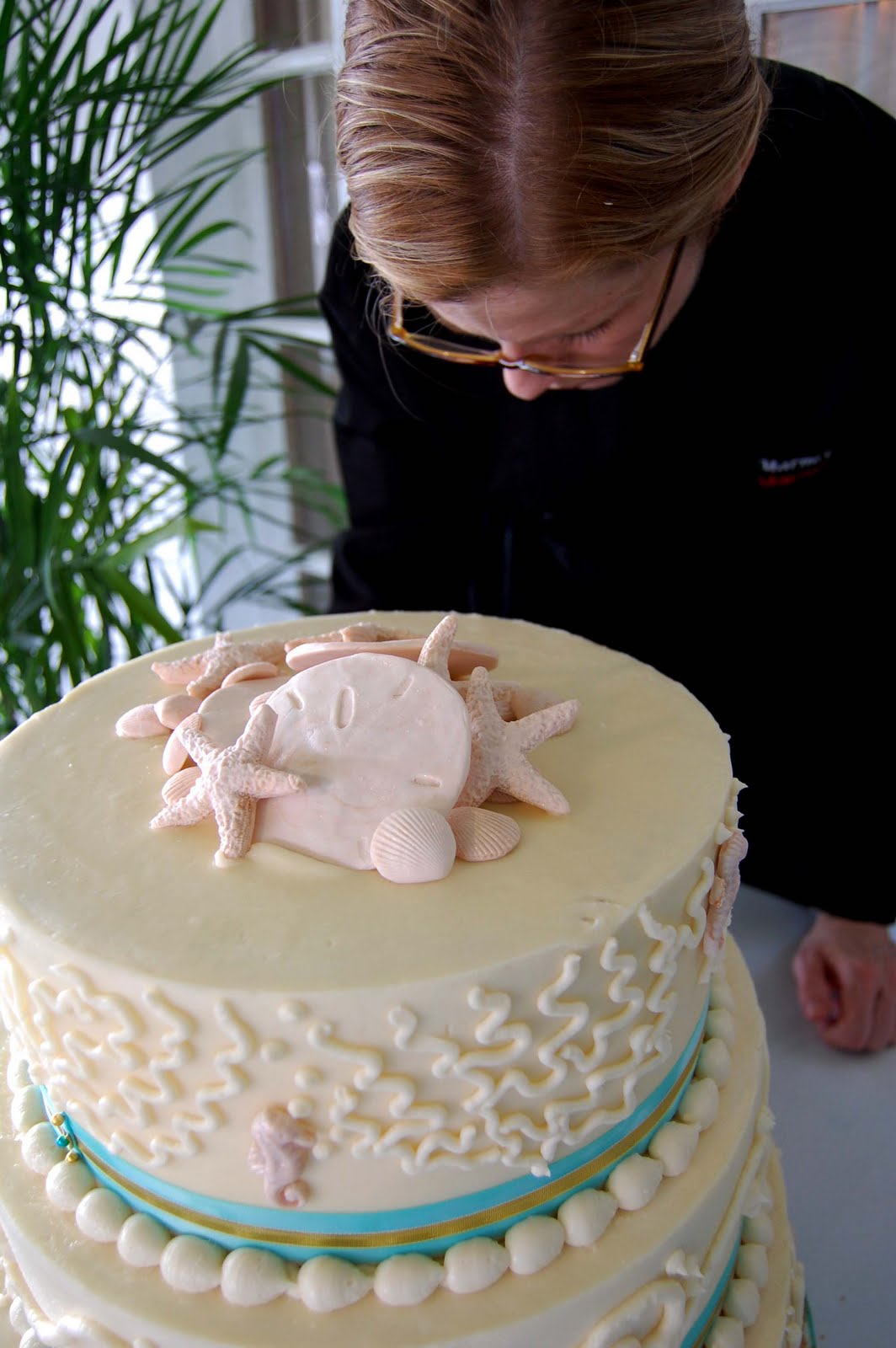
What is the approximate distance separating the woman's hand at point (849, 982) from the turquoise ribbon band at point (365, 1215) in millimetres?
588

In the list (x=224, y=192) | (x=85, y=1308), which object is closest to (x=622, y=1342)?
(x=85, y=1308)

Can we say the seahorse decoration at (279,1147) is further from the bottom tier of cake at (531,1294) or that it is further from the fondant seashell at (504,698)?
the fondant seashell at (504,698)

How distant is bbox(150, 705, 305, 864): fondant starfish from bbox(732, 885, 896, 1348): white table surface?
0.76 metres

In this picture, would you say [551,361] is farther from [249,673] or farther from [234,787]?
[234,787]

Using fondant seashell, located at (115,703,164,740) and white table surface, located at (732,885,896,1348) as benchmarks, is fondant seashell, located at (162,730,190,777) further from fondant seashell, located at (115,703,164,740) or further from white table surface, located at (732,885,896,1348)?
white table surface, located at (732,885,896,1348)

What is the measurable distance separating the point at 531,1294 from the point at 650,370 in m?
0.88

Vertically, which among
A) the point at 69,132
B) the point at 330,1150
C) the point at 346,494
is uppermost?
the point at 69,132

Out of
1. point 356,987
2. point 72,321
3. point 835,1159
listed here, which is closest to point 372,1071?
point 356,987

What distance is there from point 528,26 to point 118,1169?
31.4 inches

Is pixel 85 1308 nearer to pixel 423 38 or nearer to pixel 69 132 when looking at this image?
pixel 423 38

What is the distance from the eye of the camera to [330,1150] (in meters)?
0.65

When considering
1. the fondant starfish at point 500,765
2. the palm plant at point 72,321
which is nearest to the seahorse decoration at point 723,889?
the fondant starfish at point 500,765

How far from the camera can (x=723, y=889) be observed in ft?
2.46

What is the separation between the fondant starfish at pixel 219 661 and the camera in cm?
88
